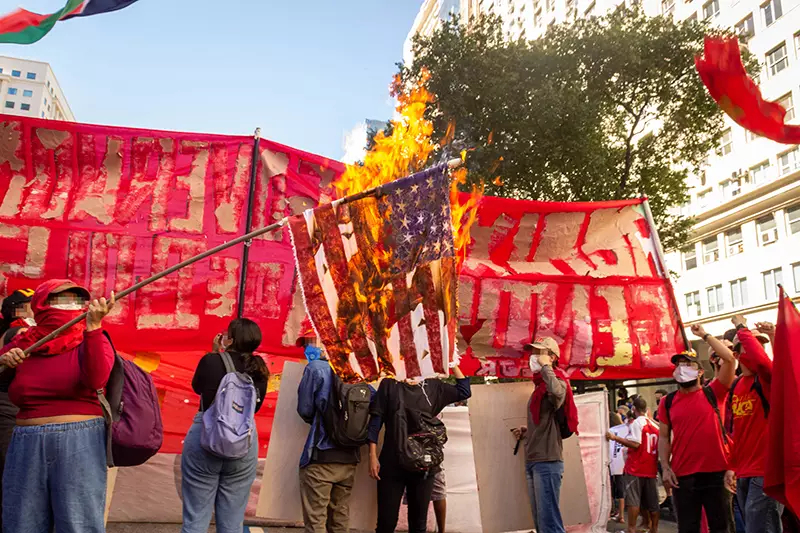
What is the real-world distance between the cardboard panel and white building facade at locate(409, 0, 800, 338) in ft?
71.2

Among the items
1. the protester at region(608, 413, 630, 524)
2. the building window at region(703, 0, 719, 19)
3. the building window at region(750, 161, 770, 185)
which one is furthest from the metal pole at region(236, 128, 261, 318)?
the building window at region(703, 0, 719, 19)

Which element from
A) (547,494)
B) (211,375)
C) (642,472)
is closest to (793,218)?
(642,472)

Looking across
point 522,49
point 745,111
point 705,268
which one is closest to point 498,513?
point 745,111

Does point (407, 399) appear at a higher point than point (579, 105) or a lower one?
lower

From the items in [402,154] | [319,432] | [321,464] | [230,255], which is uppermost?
[402,154]

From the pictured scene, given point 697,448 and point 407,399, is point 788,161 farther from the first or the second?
point 407,399

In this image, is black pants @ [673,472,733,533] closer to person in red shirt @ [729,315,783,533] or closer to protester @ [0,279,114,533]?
person in red shirt @ [729,315,783,533]

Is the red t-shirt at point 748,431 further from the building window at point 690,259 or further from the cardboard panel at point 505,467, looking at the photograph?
the building window at point 690,259

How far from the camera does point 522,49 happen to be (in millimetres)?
19391

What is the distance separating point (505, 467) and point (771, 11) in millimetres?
32179

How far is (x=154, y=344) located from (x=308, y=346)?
1.99m

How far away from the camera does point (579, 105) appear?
59.2 ft

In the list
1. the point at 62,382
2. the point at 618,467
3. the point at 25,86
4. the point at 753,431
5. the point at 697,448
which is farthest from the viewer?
the point at 25,86

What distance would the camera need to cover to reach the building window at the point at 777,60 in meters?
30.7
